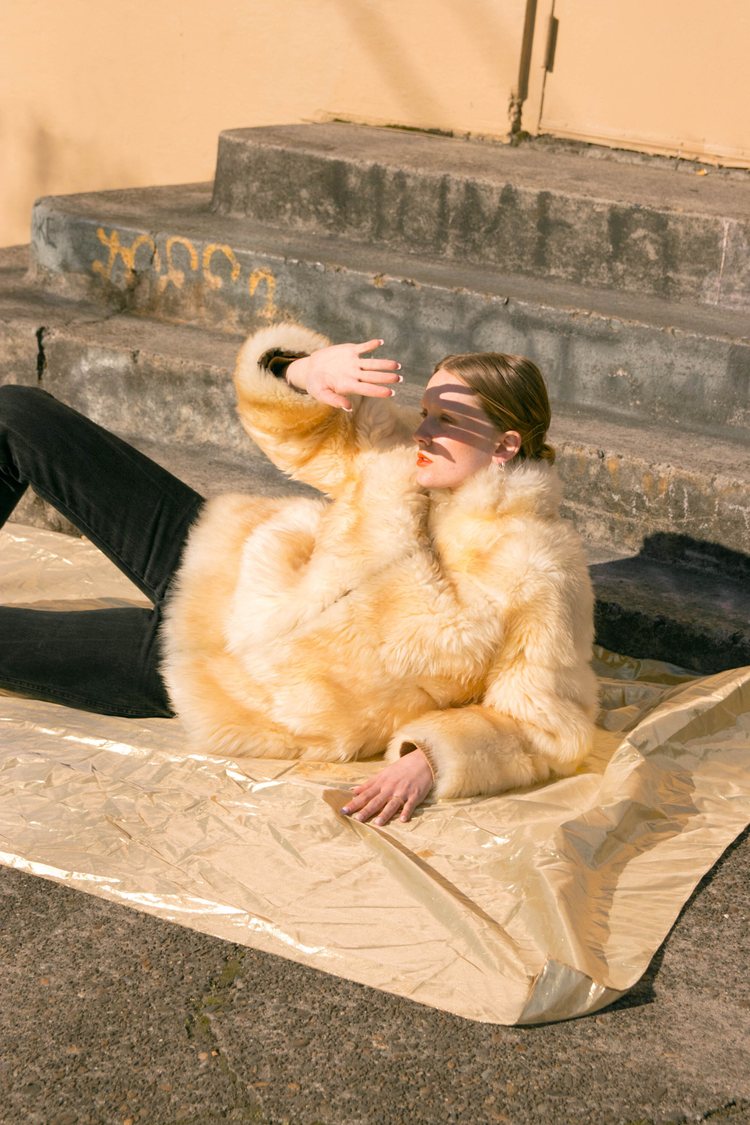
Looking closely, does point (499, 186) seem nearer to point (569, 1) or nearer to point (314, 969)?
point (569, 1)

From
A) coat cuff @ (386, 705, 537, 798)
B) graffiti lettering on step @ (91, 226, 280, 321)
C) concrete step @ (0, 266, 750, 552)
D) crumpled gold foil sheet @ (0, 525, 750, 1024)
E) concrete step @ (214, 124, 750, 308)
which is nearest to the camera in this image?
crumpled gold foil sheet @ (0, 525, 750, 1024)

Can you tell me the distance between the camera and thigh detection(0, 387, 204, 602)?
3068 millimetres

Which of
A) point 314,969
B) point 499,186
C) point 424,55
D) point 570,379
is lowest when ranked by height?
point 314,969

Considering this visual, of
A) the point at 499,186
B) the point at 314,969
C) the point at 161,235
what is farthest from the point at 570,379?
the point at 314,969

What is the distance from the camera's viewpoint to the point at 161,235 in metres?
4.85

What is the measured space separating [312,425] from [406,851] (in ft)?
3.20

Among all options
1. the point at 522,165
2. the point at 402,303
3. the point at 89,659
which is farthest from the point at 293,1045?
the point at 522,165

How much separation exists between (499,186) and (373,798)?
2.78m

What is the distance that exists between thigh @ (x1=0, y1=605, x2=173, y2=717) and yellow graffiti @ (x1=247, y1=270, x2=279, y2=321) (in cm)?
195

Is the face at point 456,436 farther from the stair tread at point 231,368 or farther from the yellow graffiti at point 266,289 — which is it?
the yellow graffiti at point 266,289

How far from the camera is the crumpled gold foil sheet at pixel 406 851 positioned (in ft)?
7.50

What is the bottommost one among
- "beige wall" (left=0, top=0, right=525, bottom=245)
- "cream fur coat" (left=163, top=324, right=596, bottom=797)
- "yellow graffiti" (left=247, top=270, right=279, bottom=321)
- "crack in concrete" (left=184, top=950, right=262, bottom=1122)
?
"crack in concrete" (left=184, top=950, right=262, bottom=1122)

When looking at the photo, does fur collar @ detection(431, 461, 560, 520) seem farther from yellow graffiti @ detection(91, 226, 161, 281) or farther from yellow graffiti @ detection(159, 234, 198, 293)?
yellow graffiti @ detection(91, 226, 161, 281)

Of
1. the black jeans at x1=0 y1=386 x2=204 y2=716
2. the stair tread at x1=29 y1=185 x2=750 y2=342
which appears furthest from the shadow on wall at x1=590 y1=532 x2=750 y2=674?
the black jeans at x1=0 y1=386 x2=204 y2=716
